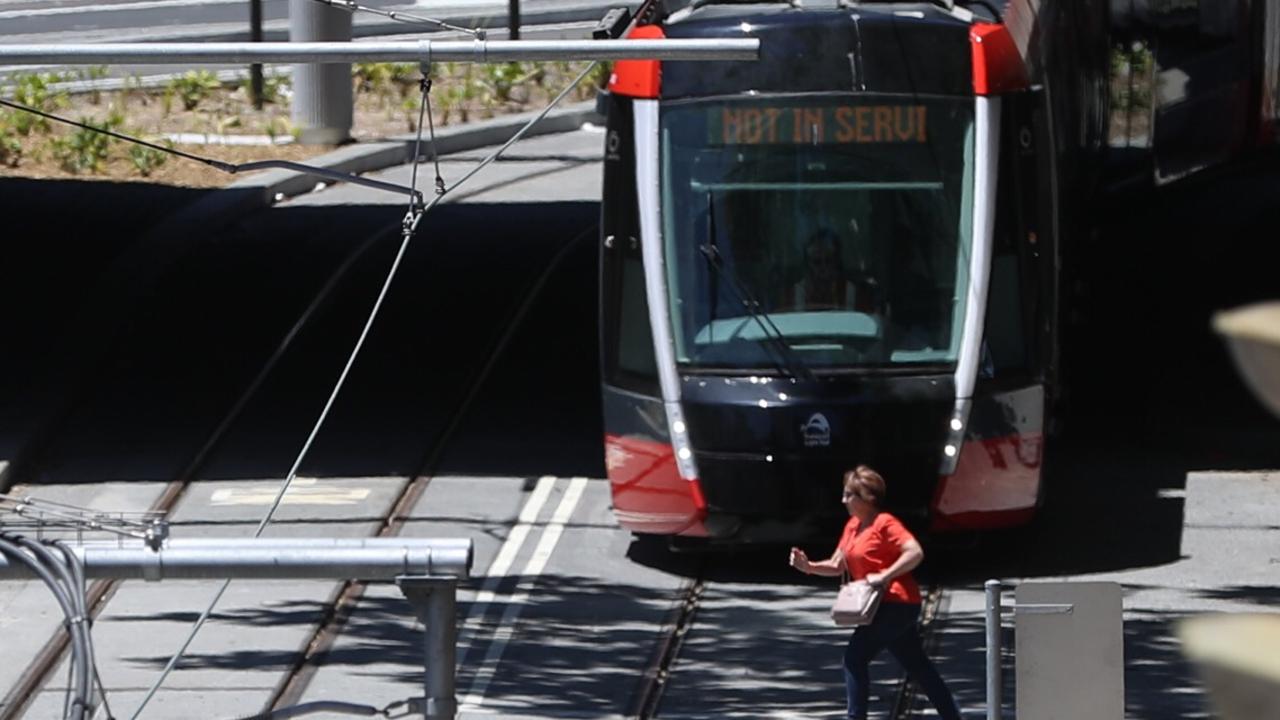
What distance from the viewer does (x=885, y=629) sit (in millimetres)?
9203

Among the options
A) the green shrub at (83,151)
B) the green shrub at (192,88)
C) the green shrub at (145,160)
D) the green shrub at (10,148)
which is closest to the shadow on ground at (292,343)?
the green shrub at (145,160)

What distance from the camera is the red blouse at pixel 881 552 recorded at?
30.0ft

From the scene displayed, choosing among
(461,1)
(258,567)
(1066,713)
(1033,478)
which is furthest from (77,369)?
(461,1)

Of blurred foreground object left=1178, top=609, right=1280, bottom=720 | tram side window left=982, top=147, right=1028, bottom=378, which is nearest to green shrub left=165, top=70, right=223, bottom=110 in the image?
tram side window left=982, top=147, right=1028, bottom=378

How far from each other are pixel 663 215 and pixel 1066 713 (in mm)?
5217

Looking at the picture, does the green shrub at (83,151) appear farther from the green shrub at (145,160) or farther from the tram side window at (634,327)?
the tram side window at (634,327)

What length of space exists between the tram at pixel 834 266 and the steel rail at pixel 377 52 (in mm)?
3231

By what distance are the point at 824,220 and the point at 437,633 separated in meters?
7.89

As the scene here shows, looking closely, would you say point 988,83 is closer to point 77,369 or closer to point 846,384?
point 846,384

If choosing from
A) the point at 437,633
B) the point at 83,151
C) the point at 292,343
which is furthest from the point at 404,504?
the point at 83,151

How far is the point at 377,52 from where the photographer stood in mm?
8266

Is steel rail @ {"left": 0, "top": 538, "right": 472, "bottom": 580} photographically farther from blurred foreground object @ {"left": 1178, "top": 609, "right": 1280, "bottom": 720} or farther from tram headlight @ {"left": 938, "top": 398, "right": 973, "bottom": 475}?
tram headlight @ {"left": 938, "top": 398, "right": 973, "bottom": 475}

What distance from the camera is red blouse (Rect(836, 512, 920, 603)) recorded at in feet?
30.0

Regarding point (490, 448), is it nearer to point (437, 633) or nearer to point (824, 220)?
point (824, 220)
